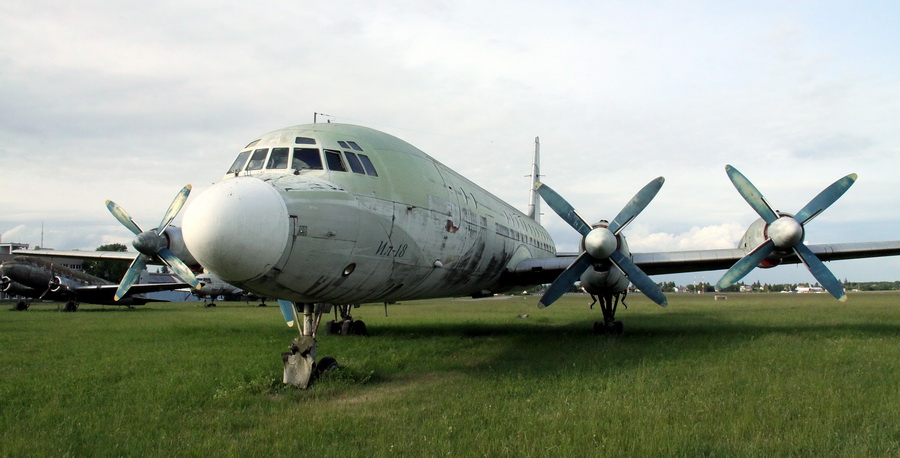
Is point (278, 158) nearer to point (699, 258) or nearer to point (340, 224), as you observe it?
point (340, 224)

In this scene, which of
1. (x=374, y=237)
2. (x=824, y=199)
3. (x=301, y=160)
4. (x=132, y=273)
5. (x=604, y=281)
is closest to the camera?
(x=374, y=237)

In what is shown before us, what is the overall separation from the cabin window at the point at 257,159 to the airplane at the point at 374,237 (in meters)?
0.02

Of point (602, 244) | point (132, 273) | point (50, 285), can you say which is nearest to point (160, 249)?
point (132, 273)

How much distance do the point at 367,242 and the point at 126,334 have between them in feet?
44.9

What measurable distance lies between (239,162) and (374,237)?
2550 mm

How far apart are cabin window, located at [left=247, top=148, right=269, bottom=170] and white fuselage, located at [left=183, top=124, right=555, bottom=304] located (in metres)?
0.02

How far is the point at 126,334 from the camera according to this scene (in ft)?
58.0

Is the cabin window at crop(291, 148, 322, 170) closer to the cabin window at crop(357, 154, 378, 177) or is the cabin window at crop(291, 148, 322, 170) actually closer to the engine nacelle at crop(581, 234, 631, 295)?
the cabin window at crop(357, 154, 378, 177)

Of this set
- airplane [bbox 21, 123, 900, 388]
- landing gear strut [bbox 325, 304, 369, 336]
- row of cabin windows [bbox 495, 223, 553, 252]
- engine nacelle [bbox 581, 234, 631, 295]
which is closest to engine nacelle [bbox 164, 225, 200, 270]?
airplane [bbox 21, 123, 900, 388]

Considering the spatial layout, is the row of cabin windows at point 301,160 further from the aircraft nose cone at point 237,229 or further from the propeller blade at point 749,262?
the propeller blade at point 749,262

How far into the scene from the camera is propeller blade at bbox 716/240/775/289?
11938mm

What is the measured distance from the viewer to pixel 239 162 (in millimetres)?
8656

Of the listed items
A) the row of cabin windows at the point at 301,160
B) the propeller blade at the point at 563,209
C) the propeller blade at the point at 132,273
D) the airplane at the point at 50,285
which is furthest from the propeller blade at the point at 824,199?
the airplane at the point at 50,285

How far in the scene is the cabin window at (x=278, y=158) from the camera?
8015 mm
